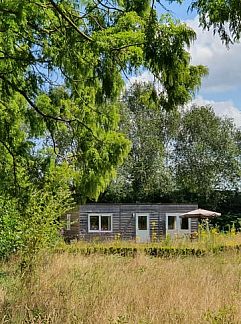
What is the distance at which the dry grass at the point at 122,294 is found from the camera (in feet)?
17.8

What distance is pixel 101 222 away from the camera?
92.2 feet

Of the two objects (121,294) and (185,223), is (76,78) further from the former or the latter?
(185,223)

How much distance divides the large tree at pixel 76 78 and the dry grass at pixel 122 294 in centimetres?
122

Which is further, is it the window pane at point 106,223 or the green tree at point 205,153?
the green tree at point 205,153

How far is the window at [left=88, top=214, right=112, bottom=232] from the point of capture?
28.0 m

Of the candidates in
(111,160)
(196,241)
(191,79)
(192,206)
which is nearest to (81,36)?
(191,79)

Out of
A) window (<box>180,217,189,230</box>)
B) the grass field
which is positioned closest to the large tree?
the grass field

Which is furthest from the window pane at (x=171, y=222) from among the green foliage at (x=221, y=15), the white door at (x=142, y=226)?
Result: the green foliage at (x=221, y=15)

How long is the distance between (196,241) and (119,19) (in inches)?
424

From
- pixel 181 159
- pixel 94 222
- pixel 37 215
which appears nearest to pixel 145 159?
pixel 181 159

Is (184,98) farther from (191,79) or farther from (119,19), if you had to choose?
(119,19)

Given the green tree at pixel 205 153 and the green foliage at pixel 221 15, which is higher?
the green tree at pixel 205 153

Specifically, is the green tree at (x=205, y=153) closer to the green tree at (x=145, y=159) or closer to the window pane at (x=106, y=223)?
the green tree at (x=145, y=159)

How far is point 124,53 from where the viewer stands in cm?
491
